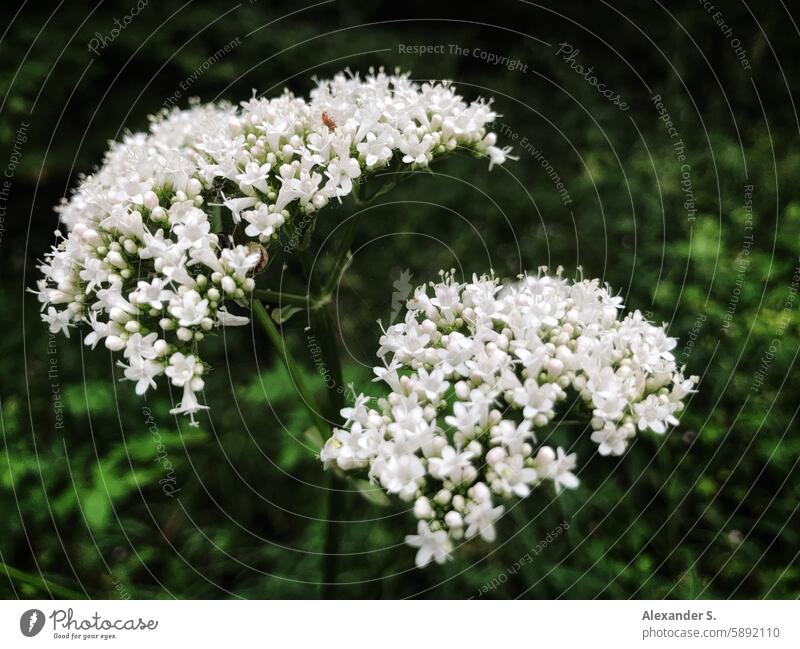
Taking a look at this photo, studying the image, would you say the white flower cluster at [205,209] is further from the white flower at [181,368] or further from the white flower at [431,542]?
the white flower at [431,542]

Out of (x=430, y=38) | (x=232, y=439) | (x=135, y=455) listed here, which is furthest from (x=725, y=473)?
(x=430, y=38)

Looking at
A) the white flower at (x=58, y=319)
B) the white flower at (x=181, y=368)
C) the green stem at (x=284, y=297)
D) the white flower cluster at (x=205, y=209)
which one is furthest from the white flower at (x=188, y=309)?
the white flower at (x=58, y=319)

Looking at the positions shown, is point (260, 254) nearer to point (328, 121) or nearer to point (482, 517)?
point (328, 121)

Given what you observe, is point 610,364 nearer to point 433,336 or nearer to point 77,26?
point 433,336

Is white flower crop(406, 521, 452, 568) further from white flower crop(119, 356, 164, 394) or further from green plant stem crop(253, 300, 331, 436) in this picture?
white flower crop(119, 356, 164, 394)

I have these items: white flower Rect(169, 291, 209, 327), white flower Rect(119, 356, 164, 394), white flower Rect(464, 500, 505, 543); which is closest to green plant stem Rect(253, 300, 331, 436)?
white flower Rect(169, 291, 209, 327)

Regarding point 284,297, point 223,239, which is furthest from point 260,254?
point 284,297

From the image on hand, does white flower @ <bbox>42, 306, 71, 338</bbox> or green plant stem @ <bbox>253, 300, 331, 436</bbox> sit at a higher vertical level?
white flower @ <bbox>42, 306, 71, 338</bbox>
